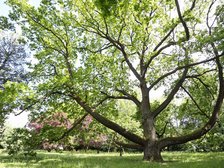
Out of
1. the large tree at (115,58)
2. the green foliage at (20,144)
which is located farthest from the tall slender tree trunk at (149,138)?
the green foliage at (20,144)

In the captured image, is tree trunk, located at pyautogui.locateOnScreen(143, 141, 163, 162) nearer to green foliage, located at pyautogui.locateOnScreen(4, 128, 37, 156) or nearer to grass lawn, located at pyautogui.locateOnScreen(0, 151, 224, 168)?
grass lawn, located at pyautogui.locateOnScreen(0, 151, 224, 168)

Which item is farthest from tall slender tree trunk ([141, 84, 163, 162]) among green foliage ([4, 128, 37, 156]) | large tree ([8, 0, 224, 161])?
green foliage ([4, 128, 37, 156])

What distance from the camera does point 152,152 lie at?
63.2 feet

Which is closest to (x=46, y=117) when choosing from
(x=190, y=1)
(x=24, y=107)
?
(x=24, y=107)

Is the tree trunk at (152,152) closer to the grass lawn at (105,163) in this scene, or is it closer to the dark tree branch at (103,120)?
the dark tree branch at (103,120)

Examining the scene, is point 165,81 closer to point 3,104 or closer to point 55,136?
point 55,136

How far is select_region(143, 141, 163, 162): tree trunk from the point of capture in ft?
62.4

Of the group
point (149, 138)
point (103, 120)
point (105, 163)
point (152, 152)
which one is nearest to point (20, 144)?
point (103, 120)

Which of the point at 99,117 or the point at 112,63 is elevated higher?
the point at 112,63

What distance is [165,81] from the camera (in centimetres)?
2448

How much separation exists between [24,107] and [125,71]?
9690 mm

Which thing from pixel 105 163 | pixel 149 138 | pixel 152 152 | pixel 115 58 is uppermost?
pixel 115 58

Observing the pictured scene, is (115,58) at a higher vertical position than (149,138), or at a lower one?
higher

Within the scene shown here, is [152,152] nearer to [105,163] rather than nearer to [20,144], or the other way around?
[105,163]
